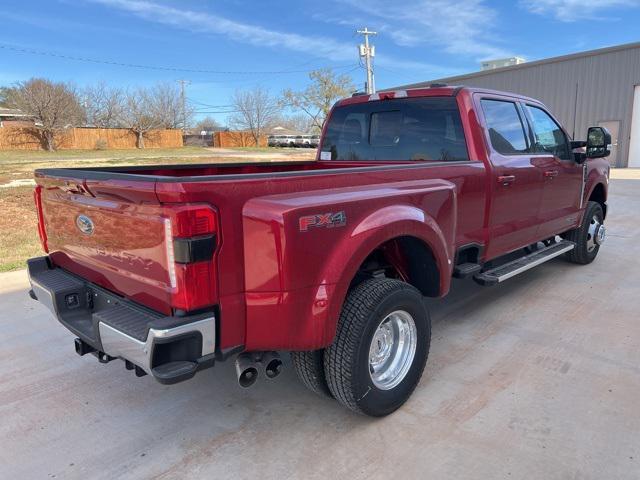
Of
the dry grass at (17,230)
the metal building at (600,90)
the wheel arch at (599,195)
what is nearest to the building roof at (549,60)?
the metal building at (600,90)

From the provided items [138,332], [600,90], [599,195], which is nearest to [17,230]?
[138,332]

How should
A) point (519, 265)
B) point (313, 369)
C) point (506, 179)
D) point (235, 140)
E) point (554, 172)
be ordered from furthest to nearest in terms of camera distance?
point (235, 140) < point (554, 172) < point (519, 265) < point (506, 179) < point (313, 369)

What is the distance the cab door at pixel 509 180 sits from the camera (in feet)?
13.1

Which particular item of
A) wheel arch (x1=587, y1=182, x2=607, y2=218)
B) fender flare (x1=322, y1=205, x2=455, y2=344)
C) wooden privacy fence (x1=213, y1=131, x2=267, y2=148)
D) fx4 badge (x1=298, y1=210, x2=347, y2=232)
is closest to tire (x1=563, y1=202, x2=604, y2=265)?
wheel arch (x1=587, y1=182, x2=607, y2=218)

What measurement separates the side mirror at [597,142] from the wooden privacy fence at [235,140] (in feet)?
190

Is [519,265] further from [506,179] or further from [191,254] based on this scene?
[191,254]

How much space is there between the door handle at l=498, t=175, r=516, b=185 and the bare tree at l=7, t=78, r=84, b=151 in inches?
1910

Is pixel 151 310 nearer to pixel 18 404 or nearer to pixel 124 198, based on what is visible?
→ pixel 124 198

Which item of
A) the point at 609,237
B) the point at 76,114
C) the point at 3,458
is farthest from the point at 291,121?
the point at 3,458

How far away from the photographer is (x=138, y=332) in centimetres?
224

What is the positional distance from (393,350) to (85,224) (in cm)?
190

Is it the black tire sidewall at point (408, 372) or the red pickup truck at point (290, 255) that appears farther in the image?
the black tire sidewall at point (408, 372)

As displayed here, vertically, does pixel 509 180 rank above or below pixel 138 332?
above

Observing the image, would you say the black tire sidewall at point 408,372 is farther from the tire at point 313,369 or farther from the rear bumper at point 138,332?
the rear bumper at point 138,332
